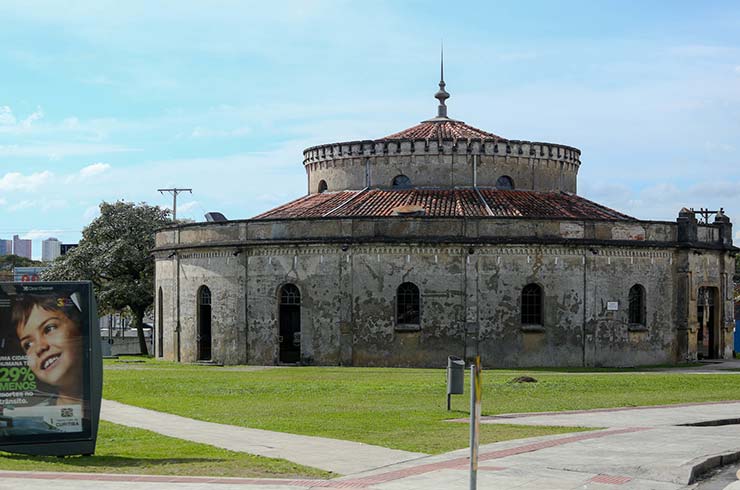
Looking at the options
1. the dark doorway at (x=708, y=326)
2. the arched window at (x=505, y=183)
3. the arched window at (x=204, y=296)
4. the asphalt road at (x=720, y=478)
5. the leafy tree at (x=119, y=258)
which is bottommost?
the asphalt road at (x=720, y=478)

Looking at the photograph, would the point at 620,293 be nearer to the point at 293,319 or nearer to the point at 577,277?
the point at 577,277

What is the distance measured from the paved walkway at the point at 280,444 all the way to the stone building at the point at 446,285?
19.3 metres

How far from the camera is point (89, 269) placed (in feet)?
206

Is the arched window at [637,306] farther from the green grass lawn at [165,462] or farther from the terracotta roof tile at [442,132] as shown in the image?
the green grass lawn at [165,462]

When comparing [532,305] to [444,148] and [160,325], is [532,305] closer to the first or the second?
[444,148]

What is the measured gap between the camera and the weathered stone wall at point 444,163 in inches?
1859

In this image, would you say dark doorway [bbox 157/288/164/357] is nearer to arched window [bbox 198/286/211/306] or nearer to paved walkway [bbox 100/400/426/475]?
arched window [bbox 198/286/211/306]

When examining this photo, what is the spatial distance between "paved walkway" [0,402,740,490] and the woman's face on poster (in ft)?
6.72

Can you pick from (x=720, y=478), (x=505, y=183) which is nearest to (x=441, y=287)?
(x=505, y=183)

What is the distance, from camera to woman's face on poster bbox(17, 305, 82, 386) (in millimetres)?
15867

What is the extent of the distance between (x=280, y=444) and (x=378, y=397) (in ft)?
28.5

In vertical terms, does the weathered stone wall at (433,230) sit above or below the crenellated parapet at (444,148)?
below

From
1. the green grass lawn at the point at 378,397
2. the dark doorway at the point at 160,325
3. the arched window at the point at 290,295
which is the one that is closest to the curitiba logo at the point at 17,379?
the green grass lawn at the point at 378,397

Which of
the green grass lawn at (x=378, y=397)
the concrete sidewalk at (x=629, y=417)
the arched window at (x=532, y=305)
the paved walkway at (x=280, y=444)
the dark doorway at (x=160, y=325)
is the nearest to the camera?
the paved walkway at (x=280, y=444)
